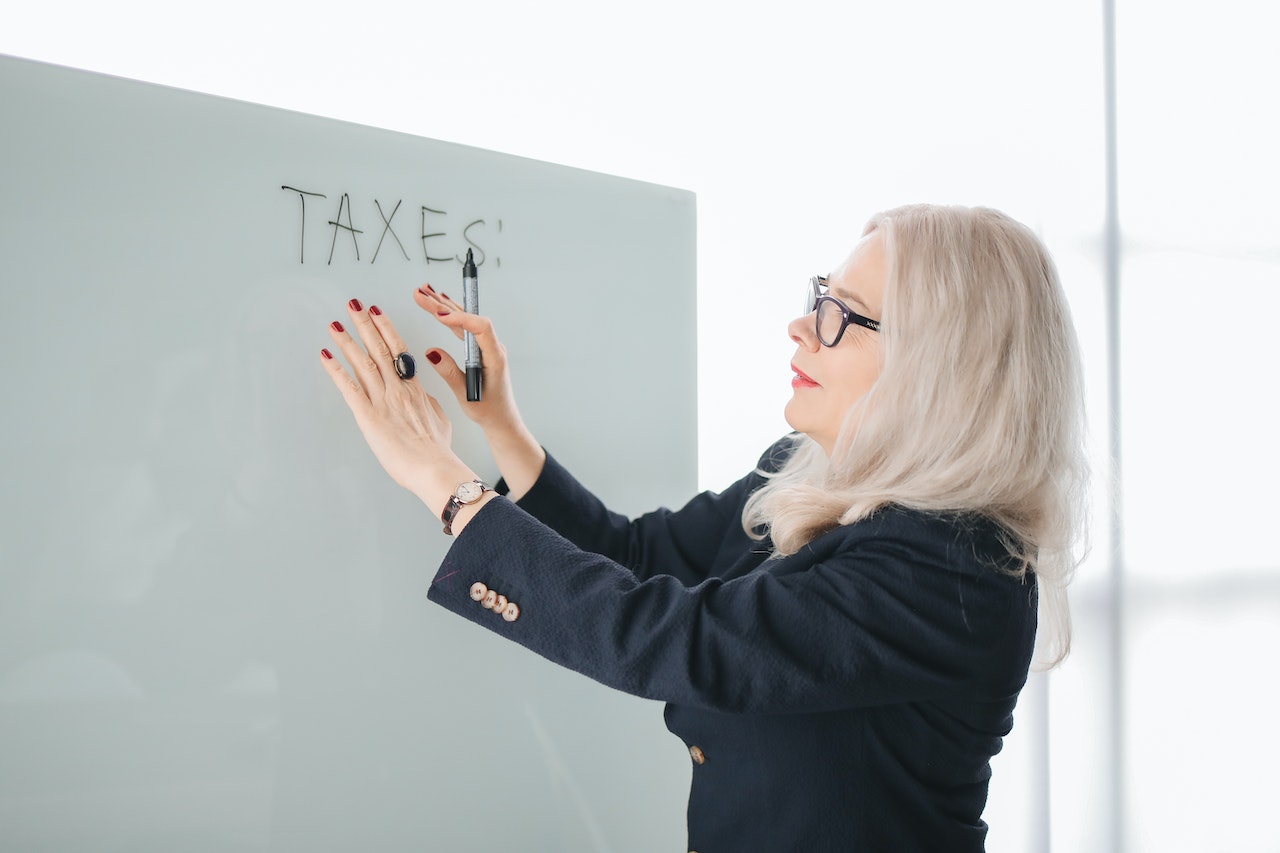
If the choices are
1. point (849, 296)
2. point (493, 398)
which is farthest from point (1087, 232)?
point (493, 398)

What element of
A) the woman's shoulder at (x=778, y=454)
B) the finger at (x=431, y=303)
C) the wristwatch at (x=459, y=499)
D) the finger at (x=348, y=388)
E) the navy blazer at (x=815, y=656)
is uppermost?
the finger at (x=431, y=303)

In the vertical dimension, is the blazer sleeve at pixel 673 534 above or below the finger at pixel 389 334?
below

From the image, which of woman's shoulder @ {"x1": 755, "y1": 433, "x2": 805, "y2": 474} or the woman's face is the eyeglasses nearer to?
the woman's face

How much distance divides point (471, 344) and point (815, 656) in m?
0.53

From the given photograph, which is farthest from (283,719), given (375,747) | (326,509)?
(326,509)

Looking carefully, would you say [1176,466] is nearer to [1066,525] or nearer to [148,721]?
[1066,525]

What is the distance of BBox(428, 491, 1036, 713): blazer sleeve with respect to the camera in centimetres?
77

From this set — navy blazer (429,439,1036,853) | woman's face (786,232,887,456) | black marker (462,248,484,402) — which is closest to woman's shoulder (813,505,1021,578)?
navy blazer (429,439,1036,853)

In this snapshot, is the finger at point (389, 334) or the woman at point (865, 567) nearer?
the woman at point (865, 567)

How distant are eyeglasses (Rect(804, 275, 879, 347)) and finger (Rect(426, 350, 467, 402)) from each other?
42 centimetres

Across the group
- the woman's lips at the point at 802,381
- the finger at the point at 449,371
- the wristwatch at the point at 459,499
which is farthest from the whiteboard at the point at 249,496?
the woman's lips at the point at 802,381

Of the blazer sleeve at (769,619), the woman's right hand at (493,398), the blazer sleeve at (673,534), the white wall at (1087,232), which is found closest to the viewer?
the blazer sleeve at (769,619)

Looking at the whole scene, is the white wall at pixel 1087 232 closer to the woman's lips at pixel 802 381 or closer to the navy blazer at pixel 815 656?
the woman's lips at pixel 802 381

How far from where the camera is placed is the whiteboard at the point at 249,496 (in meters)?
0.82
